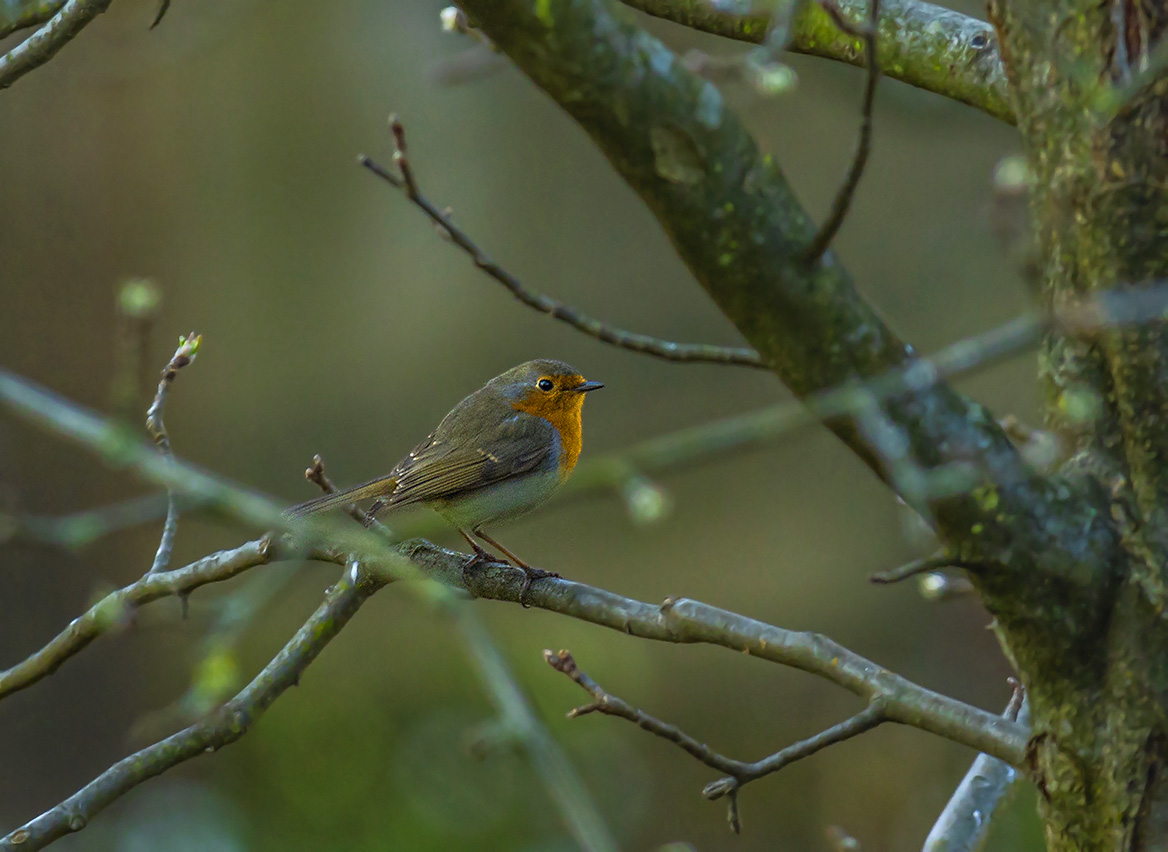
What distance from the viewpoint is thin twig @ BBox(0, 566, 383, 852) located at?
2.22m

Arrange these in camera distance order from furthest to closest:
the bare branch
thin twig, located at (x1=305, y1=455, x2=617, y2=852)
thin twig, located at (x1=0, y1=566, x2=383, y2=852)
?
the bare branch < thin twig, located at (x1=0, y1=566, x2=383, y2=852) < thin twig, located at (x1=305, y1=455, x2=617, y2=852)

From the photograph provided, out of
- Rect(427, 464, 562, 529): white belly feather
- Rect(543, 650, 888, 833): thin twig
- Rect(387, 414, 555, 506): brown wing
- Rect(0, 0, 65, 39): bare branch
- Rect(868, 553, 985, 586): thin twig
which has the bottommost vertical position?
Rect(543, 650, 888, 833): thin twig

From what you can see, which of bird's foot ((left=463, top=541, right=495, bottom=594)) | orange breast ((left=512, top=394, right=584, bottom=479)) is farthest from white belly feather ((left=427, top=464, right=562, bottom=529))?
bird's foot ((left=463, top=541, right=495, bottom=594))

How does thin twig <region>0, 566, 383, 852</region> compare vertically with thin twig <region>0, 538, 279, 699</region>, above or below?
below

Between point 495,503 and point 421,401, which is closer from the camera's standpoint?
point 495,503

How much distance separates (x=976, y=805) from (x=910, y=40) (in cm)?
181

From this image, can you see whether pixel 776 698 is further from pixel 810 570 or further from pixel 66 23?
pixel 66 23

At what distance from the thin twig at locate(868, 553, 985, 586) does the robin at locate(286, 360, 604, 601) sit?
1772 millimetres

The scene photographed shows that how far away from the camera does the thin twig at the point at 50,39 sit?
2512mm

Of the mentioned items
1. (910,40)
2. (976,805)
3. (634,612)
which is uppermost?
(910,40)

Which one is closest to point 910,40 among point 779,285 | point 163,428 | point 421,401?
point 779,285

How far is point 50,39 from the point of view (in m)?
2.54

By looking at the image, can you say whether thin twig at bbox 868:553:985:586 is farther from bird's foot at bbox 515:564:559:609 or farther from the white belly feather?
the white belly feather

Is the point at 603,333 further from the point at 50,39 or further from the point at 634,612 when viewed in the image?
the point at 50,39
